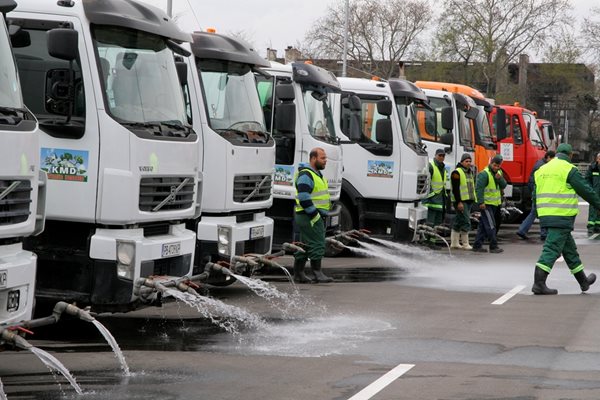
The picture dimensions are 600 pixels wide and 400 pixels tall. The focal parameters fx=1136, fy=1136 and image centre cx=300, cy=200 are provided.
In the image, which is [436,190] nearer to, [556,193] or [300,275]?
[300,275]

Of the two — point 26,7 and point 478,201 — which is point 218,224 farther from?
point 478,201

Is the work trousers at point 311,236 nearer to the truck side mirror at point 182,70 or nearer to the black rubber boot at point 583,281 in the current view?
the black rubber boot at point 583,281

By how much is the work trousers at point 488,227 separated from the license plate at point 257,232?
8417mm

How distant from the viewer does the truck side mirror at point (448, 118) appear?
2177 cm

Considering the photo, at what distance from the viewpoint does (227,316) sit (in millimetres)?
11820

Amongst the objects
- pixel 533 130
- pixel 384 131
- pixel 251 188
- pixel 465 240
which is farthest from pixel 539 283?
pixel 533 130

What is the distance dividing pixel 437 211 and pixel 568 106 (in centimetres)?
6852

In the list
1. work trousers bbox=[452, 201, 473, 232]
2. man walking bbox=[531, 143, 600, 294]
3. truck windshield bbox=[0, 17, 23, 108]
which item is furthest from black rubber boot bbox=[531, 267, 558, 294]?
truck windshield bbox=[0, 17, 23, 108]

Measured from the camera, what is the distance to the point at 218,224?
488 inches

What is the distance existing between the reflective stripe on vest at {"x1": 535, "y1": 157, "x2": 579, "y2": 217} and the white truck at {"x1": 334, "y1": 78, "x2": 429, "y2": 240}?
15.6 ft

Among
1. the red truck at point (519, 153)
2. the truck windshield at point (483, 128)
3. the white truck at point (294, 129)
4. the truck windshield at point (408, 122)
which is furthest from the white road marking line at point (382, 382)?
the red truck at point (519, 153)

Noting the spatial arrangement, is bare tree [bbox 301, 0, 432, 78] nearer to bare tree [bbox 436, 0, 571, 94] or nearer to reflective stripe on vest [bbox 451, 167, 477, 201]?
bare tree [bbox 436, 0, 571, 94]

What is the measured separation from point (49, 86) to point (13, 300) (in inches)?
101

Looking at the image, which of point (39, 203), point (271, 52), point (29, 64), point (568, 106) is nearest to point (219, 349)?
point (39, 203)
